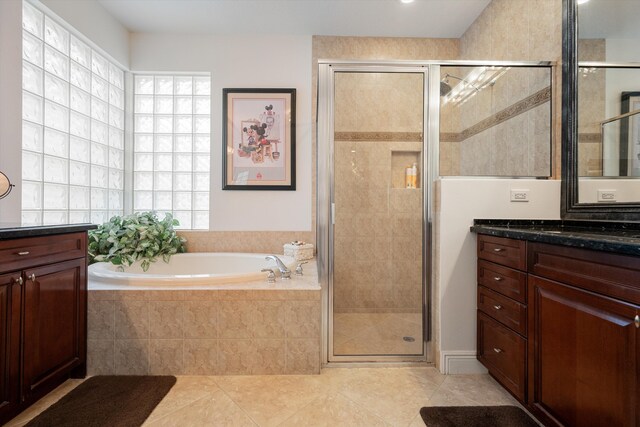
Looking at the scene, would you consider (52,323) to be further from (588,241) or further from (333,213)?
(588,241)

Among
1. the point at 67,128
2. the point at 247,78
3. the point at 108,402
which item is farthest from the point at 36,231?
the point at 247,78

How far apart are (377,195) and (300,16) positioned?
5.49 ft

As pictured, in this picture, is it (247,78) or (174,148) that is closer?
(247,78)

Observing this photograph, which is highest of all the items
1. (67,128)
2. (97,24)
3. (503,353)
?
(97,24)

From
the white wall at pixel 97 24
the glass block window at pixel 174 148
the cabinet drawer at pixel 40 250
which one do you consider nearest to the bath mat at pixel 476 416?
the cabinet drawer at pixel 40 250

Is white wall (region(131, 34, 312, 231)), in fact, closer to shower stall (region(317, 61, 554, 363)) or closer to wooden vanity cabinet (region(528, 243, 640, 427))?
shower stall (region(317, 61, 554, 363))

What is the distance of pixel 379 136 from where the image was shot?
2252 millimetres

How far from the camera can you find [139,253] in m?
2.52

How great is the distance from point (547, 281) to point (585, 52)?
132 centimetres

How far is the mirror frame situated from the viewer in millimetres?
1728

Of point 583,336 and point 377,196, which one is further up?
point 377,196

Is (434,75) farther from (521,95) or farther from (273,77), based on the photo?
(273,77)

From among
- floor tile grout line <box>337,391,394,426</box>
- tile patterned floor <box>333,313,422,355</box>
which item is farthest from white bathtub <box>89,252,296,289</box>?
floor tile grout line <box>337,391,394,426</box>

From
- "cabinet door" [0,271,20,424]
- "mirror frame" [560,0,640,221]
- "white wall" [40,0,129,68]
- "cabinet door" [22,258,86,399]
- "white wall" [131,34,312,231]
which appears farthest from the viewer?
"white wall" [131,34,312,231]
